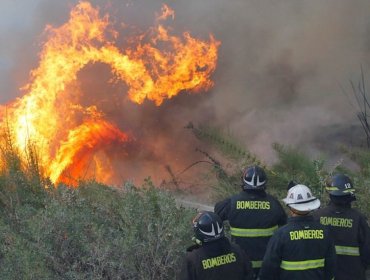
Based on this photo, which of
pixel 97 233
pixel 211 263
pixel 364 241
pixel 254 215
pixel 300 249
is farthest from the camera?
pixel 97 233

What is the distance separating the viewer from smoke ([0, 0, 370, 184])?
11.0 meters

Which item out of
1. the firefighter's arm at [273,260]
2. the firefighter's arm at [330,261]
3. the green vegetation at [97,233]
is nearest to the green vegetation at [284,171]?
the green vegetation at [97,233]

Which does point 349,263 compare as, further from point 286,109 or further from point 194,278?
point 286,109

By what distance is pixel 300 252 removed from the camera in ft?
11.7

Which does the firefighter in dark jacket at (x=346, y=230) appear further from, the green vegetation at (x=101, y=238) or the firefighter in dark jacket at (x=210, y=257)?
the green vegetation at (x=101, y=238)

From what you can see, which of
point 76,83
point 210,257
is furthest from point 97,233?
point 76,83

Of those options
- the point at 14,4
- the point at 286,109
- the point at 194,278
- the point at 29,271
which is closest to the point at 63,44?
the point at 14,4

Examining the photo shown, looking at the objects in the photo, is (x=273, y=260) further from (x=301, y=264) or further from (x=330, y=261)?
(x=330, y=261)

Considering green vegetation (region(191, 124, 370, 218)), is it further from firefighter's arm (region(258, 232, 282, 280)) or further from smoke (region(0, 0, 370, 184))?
smoke (region(0, 0, 370, 184))

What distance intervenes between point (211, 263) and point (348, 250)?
137 centimetres

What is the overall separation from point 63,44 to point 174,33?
8.26ft

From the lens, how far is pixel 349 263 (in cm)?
406

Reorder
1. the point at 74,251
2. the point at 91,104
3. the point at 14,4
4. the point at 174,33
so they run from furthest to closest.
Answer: the point at 14,4, the point at 174,33, the point at 91,104, the point at 74,251

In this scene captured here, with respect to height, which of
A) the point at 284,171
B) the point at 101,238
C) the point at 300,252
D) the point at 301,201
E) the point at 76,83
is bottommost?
the point at 300,252
